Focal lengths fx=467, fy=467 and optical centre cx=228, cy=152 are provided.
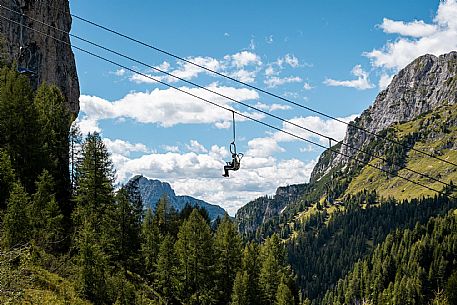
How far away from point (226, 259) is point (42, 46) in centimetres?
5102

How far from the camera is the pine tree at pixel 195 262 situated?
59.4 metres

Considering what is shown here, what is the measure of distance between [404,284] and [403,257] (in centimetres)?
2777

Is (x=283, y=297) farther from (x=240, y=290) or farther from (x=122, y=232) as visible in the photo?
(x=122, y=232)

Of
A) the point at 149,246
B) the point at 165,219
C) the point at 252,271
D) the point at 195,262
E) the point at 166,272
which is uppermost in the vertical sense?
the point at 165,219

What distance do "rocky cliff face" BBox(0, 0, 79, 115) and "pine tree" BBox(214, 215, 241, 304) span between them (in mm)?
38105

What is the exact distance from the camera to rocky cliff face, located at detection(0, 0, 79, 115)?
2955 inches

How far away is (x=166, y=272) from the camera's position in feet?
189

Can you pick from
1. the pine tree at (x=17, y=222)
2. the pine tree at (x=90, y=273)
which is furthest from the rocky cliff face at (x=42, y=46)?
the pine tree at (x=90, y=273)

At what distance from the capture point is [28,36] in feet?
263

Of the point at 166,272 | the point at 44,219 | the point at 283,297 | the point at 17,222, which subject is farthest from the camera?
the point at 283,297

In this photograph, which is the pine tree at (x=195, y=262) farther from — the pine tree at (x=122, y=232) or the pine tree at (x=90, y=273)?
the pine tree at (x=90, y=273)

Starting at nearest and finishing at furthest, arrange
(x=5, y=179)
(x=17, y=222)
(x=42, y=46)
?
(x=17, y=222) → (x=5, y=179) → (x=42, y=46)

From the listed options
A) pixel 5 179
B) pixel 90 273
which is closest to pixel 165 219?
pixel 5 179

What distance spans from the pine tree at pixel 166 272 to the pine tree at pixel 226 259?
6642mm
